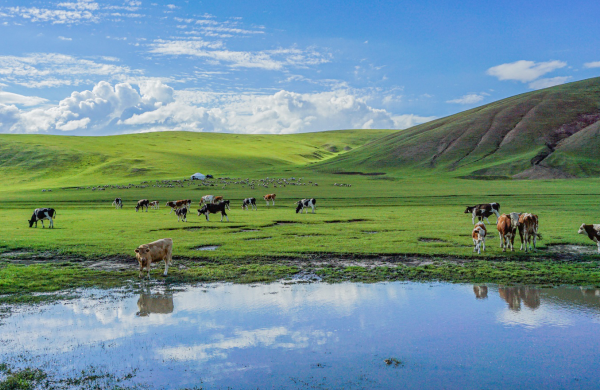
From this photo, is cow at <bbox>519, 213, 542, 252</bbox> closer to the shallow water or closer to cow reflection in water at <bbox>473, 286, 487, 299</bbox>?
the shallow water

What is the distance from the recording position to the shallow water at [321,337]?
959 centimetres

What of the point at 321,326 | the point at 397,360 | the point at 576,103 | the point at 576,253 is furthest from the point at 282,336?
the point at 576,103

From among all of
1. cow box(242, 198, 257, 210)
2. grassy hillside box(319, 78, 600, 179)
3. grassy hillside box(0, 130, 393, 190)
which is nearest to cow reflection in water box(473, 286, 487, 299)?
cow box(242, 198, 257, 210)

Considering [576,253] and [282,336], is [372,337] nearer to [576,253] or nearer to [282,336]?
[282,336]

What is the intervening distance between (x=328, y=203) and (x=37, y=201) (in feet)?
150

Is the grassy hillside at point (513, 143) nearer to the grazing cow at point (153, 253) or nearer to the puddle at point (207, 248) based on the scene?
the puddle at point (207, 248)

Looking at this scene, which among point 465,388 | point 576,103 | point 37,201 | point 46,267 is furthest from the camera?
point 576,103

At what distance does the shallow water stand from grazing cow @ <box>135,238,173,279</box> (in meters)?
2.14

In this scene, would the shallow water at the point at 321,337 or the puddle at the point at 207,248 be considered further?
the puddle at the point at 207,248

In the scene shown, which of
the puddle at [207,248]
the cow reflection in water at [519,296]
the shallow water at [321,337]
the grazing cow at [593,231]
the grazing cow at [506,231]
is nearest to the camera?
the shallow water at [321,337]

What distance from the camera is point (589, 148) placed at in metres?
136

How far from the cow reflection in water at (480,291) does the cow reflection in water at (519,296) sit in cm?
51

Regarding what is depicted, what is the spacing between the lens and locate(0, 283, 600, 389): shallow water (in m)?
9.59

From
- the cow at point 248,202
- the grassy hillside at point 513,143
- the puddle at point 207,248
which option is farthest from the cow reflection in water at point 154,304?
the grassy hillside at point 513,143
